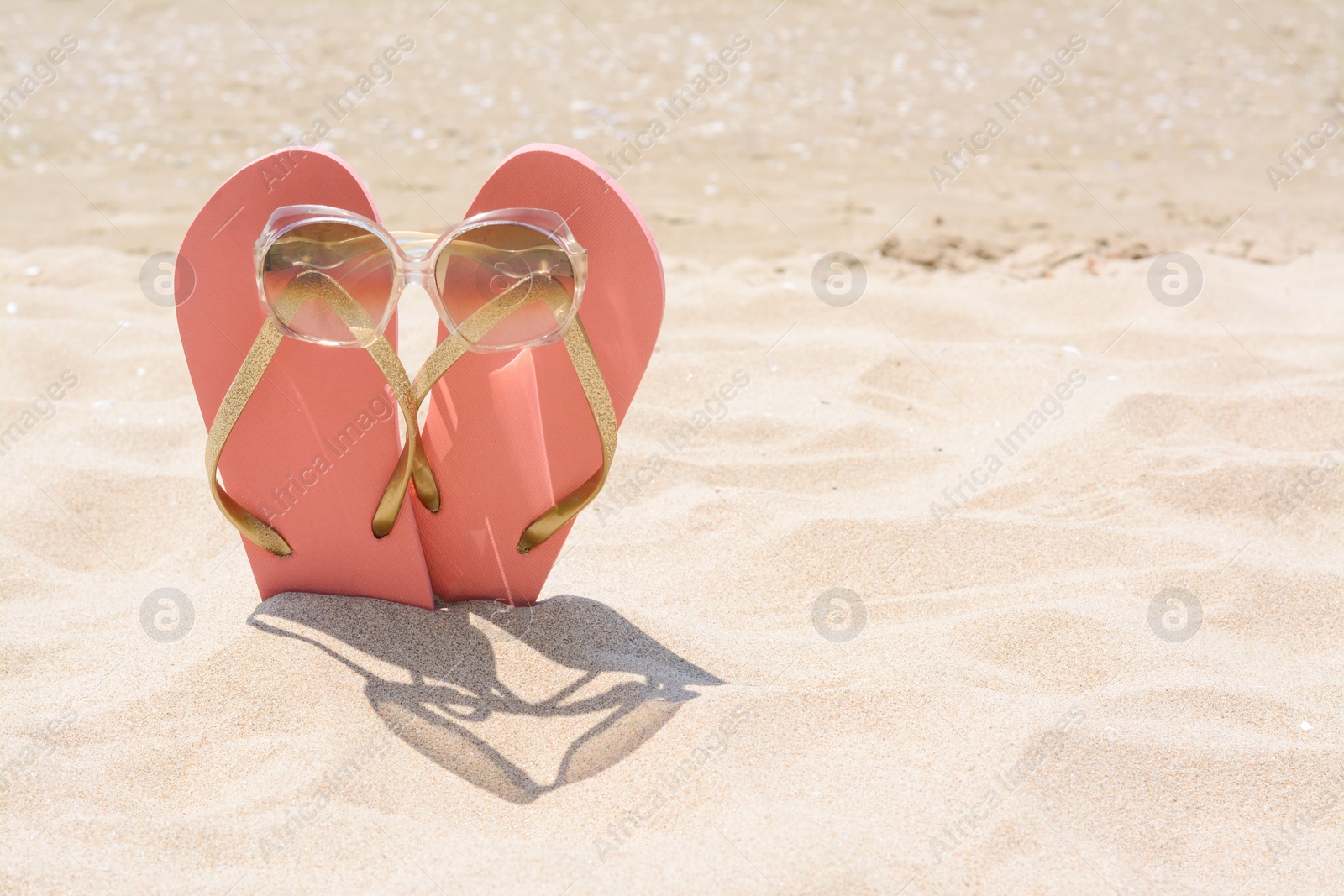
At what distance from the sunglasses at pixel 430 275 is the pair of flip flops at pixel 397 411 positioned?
0.34ft

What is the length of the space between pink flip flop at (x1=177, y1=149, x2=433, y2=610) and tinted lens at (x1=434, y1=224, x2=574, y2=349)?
21cm

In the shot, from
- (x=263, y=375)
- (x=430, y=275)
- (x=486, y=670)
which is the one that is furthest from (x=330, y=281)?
(x=486, y=670)

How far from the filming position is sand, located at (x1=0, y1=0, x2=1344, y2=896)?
2.00m

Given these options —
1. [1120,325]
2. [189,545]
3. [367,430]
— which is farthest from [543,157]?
[1120,325]

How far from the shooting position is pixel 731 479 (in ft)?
11.1

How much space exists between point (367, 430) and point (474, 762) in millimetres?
731

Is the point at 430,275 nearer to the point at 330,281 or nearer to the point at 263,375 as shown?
the point at 330,281

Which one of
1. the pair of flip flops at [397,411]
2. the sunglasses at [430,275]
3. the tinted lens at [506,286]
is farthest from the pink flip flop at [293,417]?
the tinted lens at [506,286]

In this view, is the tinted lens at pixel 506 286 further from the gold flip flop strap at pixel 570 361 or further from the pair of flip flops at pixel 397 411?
the pair of flip flops at pixel 397 411

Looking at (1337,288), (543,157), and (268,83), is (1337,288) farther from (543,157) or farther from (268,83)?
(268,83)

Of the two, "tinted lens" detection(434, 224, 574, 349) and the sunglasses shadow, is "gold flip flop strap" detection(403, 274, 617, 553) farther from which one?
the sunglasses shadow

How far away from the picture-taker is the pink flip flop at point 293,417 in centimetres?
229

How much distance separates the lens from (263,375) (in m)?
2.34

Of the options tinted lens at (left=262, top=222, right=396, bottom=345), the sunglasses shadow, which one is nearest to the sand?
the sunglasses shadow
